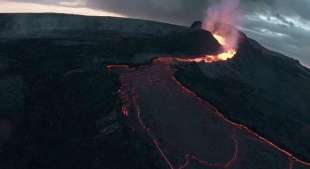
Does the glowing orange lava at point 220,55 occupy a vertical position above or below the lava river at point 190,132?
above

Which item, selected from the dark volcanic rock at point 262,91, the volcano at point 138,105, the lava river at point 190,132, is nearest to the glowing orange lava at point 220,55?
the volcano at point 138,105

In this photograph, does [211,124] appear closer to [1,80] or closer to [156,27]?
[1,80]

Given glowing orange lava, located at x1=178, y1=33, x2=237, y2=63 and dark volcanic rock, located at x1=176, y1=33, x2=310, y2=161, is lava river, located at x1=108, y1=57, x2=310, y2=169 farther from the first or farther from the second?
glowing orange lava, located at x1=178, y1=33, x2=237, y2=63

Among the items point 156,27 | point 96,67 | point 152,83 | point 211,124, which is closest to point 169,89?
point 152,83

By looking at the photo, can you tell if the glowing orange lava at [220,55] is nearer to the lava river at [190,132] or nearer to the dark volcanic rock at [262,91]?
the dark volcanic rock at [262,91]

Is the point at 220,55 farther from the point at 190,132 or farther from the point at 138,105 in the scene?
the point at 190,132

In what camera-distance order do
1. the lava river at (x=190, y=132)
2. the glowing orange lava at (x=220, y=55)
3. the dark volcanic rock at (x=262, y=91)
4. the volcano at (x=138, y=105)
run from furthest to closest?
the glowing orange lava at (x=220, y=55)
the dark volcanic rock at (x=262, y=91)
the volcano at (x=138, y=105)
the lava river at (x=190, y=132)

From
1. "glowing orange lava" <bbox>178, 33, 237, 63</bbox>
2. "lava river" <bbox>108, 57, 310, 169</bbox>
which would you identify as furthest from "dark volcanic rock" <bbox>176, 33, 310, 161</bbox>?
"lava river" <bbox>108, 57, 310, 169</bbox>
